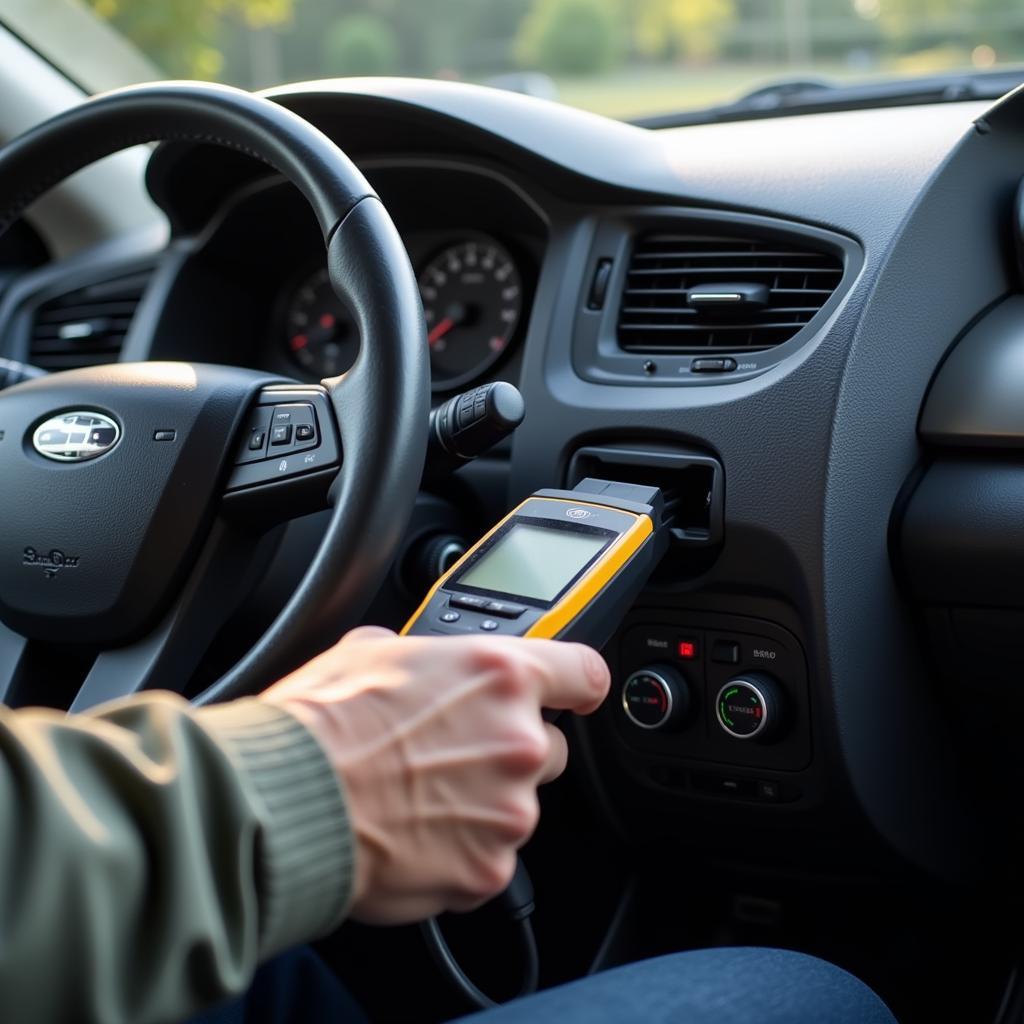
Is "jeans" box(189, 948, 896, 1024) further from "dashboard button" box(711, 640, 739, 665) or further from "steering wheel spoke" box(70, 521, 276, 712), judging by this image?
"dashboard button" box(711, 640, 739, 665)

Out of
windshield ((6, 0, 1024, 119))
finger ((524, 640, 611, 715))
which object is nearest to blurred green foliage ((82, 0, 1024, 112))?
windshield ((6, 0, 1024, 119))

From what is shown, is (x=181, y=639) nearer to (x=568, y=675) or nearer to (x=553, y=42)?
(x=568, y=675)

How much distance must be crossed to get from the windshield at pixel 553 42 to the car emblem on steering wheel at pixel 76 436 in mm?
329

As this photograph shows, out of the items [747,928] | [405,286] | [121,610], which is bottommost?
[747,928]

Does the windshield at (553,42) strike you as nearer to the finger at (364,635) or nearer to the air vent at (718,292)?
the air vent at (718,292)

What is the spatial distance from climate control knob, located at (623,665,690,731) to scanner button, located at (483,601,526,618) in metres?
0.38

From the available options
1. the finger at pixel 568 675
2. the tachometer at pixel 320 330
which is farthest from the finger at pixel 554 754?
the tachometer at pixel 320 330

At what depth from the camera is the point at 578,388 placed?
50.5 inches

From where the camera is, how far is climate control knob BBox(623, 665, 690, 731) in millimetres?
1240

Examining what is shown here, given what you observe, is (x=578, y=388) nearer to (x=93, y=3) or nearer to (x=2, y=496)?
(x=2, y=496)

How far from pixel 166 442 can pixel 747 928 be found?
0.87 m

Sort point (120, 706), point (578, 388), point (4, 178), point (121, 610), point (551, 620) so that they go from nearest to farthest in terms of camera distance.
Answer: point (120, 706) < point (551, 620) < point (121, 610) < point (4, 178) < point (578, 388)

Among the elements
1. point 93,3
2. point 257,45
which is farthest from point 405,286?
point 257,45

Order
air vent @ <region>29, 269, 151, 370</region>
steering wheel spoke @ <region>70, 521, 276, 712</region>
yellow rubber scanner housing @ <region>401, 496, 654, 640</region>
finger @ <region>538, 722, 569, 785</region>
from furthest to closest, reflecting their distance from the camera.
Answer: air vent @ <region>29, 269, 151, 370</region> → steering wheel spoke @ <region>70, 521, 276, 712</region> → yellow rubber scanner housing @ <region>401, 496, 654, 640</region> → finger @ <region>538, 722, 569, 785</region>
